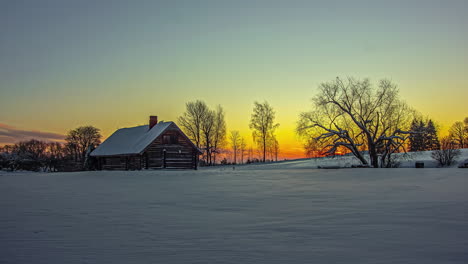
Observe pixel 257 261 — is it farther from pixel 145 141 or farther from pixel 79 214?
pixel 145 141

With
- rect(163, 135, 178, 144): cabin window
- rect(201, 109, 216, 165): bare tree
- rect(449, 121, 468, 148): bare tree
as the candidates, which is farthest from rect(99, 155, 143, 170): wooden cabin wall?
rect(449, 121, 468, 148): bare tree

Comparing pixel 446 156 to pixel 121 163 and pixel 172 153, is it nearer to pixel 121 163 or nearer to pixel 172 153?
pixel 172 153

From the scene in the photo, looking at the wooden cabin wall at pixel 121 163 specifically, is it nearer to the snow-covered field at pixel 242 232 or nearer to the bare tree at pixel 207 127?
the bare tree at pixel 207 127

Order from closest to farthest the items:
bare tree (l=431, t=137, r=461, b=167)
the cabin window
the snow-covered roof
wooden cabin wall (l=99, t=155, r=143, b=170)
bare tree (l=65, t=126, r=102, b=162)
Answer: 1. bare tree (l=431, t=137, r=461, b=167)
2. the snow-covered roof
3. wooden cabin wall (l=99, t=155, r=143, b=170)
4. the cabin window
5. bare tree (l=65, t=126, r=102, b=162)

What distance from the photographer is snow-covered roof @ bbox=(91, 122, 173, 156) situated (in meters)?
40.2

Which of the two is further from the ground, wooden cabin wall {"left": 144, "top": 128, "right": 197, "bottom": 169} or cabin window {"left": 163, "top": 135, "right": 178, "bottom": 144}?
cabin window {"left": 163, "top": 135, "right": 178, "bottom": 144}

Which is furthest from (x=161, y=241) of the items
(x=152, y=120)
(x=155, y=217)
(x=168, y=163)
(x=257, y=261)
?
(x=152, y=120)

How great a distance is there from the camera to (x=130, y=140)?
44000 mm

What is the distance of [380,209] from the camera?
356 inches

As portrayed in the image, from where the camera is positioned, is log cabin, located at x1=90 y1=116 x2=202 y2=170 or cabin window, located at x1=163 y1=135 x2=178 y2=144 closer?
log cabin, located at x1=90 y1=116 x2=202 y2=170

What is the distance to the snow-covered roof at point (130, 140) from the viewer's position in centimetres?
4025

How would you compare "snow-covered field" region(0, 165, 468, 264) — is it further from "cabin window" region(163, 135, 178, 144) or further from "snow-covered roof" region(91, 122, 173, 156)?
"cabin window" region(163, 135, 178, 144)

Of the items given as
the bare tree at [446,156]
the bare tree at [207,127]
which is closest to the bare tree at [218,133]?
the bare tree at [207,127]

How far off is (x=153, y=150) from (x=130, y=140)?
559 centimetres
